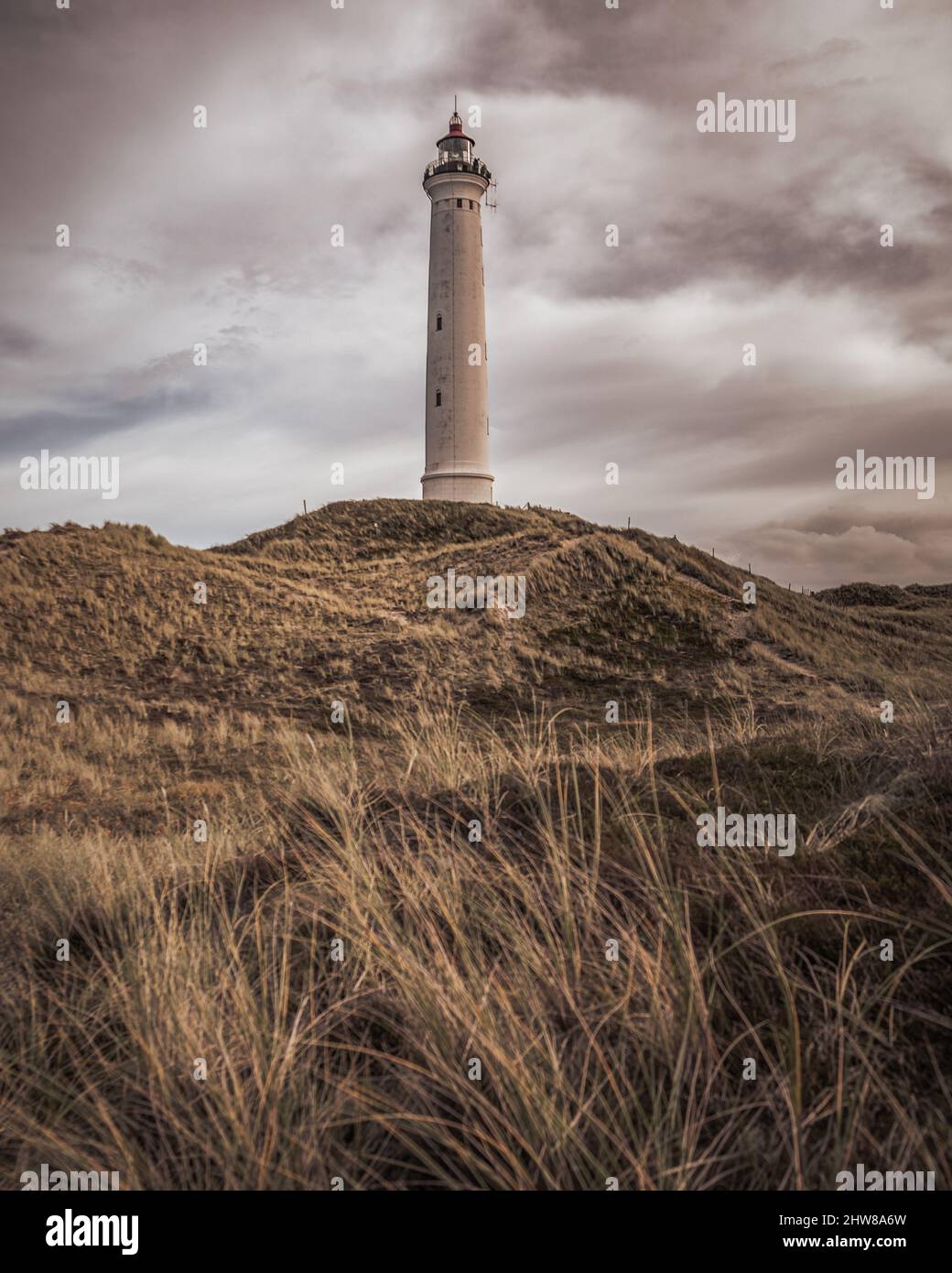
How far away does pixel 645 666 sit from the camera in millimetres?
21906

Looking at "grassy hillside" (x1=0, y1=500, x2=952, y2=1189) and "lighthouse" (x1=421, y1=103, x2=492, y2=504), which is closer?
"grassy hillside" (x1=0, y1=500, x2=952, y2=1189)

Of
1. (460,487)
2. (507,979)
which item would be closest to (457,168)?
(460,487)

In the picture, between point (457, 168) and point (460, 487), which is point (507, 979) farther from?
point (457, 168)

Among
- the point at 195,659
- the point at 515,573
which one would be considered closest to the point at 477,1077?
the point at 195,659

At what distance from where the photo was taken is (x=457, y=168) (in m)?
39.0

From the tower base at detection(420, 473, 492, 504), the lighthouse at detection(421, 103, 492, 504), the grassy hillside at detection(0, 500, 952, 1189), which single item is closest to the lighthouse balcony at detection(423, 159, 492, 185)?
the lighthouse at detection(421, 103, 492, 504)

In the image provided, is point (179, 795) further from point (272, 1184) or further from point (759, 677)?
point (759, 677)

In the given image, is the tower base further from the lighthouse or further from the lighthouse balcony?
the lighthouse balcony

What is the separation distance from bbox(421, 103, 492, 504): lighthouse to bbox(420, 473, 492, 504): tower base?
0.04 metres

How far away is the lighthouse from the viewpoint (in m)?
38.7

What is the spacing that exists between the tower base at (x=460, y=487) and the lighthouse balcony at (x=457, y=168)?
1414 cm

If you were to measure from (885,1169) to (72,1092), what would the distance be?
2.47 metres

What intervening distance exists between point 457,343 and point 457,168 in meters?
8.21

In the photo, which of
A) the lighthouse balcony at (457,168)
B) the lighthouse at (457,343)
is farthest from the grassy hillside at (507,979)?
the lighthouse balcony at (457,168)
